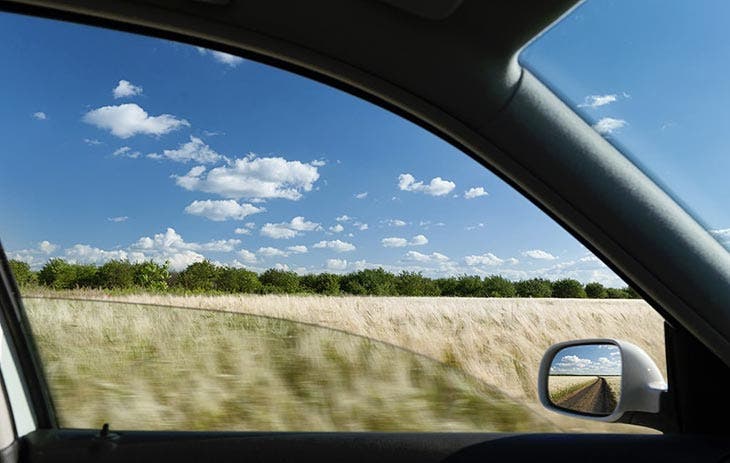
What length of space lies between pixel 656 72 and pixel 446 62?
0.42 metres

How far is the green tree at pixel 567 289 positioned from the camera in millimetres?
2379

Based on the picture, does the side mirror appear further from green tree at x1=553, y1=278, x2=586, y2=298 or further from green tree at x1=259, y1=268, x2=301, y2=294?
green tree at x1=259, y1=268, x2=301, y2=294

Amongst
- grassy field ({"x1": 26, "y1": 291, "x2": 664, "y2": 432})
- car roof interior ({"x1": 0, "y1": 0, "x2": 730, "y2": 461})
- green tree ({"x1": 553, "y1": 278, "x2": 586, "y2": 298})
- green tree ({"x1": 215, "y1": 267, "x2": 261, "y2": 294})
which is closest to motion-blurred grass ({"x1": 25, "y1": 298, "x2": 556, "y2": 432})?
grassy field ({"x1": 26, "y1": 291, "x2": 664, "y2": 432})

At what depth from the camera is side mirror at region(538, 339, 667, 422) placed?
1476mm

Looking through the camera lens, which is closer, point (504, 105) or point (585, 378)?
point (504, 105)

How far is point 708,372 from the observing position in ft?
4.93

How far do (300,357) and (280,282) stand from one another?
0.57 m

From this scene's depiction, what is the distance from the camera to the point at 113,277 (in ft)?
15.4

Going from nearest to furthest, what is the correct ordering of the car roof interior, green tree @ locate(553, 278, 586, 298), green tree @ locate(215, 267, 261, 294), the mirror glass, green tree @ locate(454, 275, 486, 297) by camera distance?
the car roof interior → the mirror glass → green tree @ locate(553, 278, 586, 298) → green tree @ locate(454, 275, 486, 297) → green tree @ locate(215, 267, 261, 294)

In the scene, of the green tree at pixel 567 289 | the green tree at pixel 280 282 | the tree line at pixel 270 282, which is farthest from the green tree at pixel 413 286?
the green tree at pixel 567 289

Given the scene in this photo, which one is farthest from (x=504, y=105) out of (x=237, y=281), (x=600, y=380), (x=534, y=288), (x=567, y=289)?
(x=237, y=281)

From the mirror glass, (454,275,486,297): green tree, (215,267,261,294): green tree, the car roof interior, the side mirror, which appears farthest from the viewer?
(215,267,261,294): green tree

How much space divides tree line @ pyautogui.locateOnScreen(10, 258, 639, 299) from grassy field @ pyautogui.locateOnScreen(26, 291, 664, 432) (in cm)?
10

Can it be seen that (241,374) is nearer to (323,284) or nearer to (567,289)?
(323,284)
